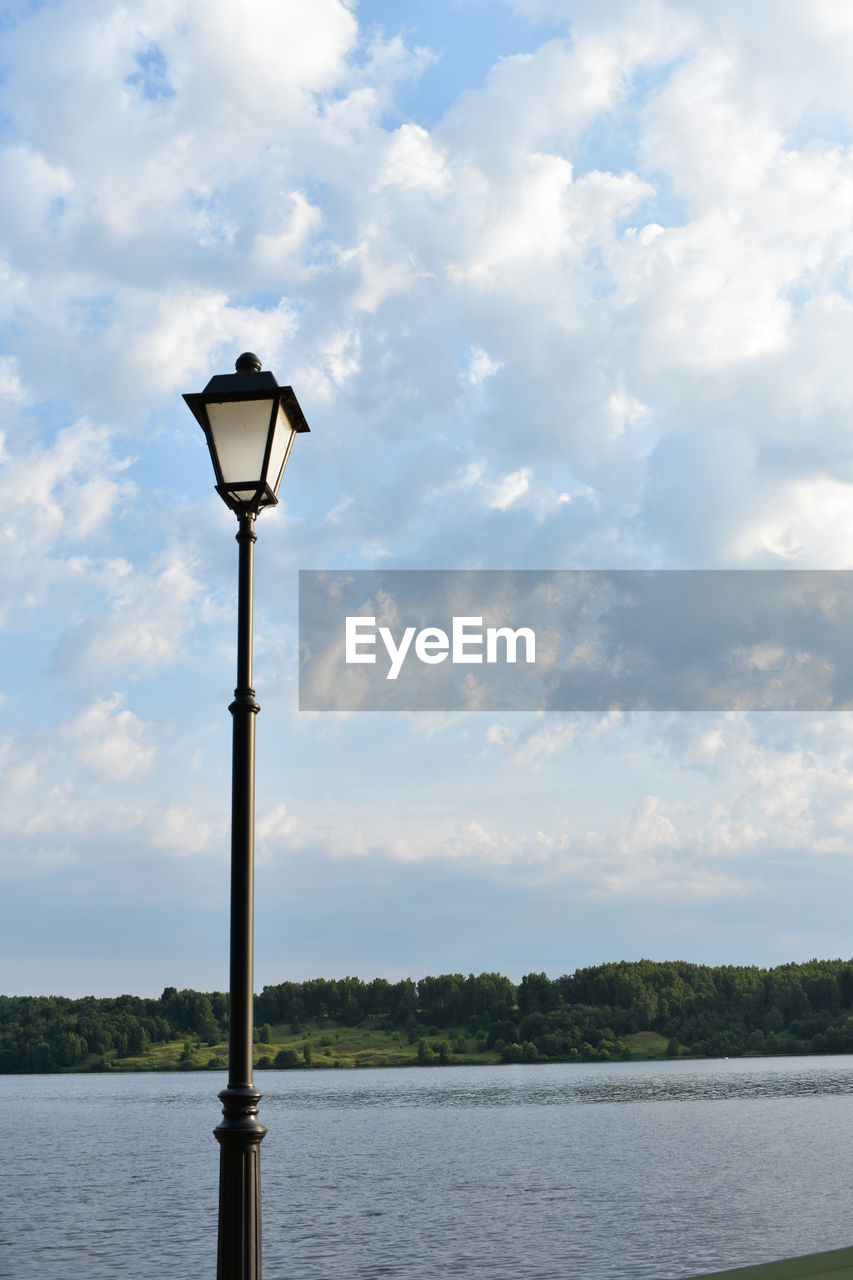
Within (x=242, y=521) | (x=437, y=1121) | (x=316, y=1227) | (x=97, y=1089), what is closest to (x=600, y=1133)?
(x=437, y=1121)

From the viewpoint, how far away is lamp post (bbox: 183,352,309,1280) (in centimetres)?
709

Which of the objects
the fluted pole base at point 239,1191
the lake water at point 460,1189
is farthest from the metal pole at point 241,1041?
the lake water at point 460,1189

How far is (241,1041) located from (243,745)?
1905 mm

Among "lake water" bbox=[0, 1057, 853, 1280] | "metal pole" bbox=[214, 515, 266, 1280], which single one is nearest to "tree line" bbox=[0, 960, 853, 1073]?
"lake water" bbox=[0, 1057, 853, 1280]

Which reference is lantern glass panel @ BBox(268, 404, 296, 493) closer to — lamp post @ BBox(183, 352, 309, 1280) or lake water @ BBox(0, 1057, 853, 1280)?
lamp post @ BBox(183, 352, 309, 1280)

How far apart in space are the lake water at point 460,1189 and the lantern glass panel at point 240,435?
33.8 meters

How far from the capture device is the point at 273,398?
8125 mm

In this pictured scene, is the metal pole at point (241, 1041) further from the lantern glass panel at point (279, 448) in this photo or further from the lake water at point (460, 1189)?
the lake water at point (460, 1189)

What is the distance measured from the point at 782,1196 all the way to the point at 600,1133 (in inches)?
1588

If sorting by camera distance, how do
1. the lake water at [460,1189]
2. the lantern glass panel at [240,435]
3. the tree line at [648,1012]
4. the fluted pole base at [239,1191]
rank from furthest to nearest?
the tree line at [648,1012], the lake water at [460,1189], the lantern glass panel at [240,435], the fluted pole base at [239,1191]

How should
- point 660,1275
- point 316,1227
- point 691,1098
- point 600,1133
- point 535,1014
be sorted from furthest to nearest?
point 535,1014 < point 691,1098 < point 600,1133 < point 316,1227 < point 660,1275

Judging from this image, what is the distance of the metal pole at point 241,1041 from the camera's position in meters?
7.06

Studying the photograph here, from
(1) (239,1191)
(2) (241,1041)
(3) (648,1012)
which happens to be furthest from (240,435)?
(3) (648,1012)

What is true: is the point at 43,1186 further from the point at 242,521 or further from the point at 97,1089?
the point at 97,1089
